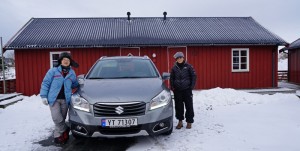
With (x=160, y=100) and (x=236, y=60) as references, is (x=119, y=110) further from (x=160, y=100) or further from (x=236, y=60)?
(x=236, y=60)

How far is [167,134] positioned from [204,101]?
4.73m

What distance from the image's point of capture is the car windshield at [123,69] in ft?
18.6

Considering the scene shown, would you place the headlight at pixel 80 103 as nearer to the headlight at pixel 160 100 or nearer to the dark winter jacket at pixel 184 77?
the headlight at pixel 160 100

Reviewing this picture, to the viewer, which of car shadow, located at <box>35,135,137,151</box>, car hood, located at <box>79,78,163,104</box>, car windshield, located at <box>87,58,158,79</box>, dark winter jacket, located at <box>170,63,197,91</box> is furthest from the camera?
dark winter jacket, located at <box>170,63,197,91</box>

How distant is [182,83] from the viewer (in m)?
5.82

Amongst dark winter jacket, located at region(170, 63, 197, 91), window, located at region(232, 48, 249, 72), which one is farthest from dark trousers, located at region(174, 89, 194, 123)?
window, located at region(232, 48, 249, 72)

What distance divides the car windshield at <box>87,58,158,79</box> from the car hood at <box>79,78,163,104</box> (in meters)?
0.32

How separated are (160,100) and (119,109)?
80 centimetres

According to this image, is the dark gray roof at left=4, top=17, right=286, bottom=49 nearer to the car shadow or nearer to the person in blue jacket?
the person in blue jacket

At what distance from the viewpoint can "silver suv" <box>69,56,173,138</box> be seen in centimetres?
442

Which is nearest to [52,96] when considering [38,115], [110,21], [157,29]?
[38,115]

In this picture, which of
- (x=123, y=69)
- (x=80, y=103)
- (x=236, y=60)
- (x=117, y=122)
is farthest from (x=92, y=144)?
(x=236, y=60)

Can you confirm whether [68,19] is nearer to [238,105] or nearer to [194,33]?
[194,33]

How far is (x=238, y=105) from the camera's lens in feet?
30.1
